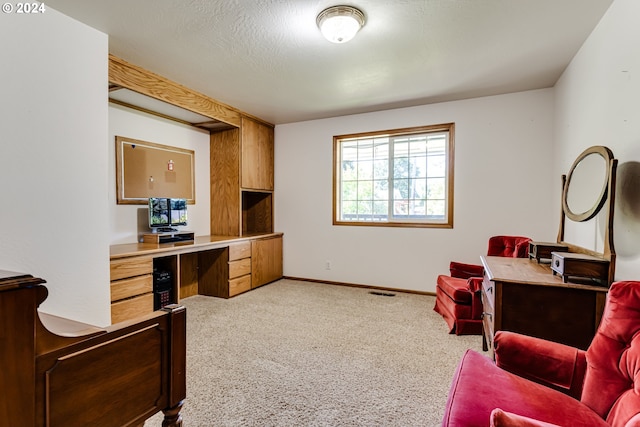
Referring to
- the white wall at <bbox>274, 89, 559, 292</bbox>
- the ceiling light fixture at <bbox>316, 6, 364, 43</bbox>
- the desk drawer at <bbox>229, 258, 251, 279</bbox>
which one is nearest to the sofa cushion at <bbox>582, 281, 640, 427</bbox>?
the ceiling light fixture at <bbox>316, 6, 364, 43</bbox>

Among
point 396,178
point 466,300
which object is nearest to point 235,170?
point 396,178

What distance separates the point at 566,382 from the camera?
4.19 ft

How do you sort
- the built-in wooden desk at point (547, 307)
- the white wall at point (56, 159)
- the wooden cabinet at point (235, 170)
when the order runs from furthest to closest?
1. the wooden cabinet at point (235, 170)
2. the white wall at point (56, 159)
3. the built-in wooden desk at point (547, 307)

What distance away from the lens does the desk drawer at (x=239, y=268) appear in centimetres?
390

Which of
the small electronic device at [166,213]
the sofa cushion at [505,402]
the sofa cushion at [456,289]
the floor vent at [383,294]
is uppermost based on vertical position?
the small electronic device at [166,213]

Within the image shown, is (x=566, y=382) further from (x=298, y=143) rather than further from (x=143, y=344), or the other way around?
(x=298, y=143)

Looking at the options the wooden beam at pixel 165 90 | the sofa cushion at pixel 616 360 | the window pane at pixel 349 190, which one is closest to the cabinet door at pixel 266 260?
the window pane at pixel 349 190

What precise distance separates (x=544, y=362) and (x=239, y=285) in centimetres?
344

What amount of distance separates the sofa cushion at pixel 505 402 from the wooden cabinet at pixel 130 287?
8.88 feet

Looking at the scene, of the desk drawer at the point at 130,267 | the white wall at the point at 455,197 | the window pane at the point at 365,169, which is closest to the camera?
the desk drawer at the point at 130,267

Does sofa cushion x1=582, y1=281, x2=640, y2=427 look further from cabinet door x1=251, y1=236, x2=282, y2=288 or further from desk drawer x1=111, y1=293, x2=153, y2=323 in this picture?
cabinet door x1=251, y1=236, x2=282, y2=288

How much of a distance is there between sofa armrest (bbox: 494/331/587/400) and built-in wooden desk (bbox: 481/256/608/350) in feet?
1.41

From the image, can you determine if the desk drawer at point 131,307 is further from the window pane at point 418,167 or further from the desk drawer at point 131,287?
the window pane at point 418,167

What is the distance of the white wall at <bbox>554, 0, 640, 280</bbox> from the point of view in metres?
1.71
